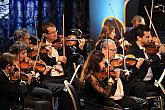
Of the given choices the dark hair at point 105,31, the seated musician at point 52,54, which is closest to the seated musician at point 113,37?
the dark hair at point 105,31

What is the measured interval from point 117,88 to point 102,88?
0.84 ft

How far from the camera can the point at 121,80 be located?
368 cm

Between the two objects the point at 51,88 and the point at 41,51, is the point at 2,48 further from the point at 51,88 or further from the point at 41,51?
the point at 51,88

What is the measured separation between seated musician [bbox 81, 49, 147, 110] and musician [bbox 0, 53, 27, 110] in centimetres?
69

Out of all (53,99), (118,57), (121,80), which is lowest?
(53,99)

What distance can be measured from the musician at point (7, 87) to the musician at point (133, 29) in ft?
4.30

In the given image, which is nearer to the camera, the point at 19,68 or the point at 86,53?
the point at 19,68

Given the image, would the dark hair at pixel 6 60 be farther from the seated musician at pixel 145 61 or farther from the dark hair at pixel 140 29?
the dark hair at pixel 140 29

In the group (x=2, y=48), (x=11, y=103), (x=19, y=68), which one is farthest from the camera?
(x=2, y=48)

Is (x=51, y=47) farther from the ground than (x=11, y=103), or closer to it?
farther from the ground

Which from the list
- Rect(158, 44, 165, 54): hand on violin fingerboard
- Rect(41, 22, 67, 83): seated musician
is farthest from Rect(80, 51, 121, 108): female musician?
Rect(158, 44, 165, 54): hand on violin fingerboard

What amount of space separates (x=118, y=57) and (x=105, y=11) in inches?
25.2

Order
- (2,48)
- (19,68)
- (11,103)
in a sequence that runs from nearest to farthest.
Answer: (11,103) < (19,68) < (2,48)

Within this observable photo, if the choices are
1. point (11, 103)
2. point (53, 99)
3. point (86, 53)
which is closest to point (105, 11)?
point (86, 53)
